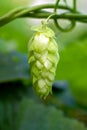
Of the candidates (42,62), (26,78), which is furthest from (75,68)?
(42,62)

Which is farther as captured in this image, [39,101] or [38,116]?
[39,101]

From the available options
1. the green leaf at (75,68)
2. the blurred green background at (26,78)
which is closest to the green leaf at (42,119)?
the blurred green background at (26,78)

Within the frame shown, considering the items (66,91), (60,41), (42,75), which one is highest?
(42,75)

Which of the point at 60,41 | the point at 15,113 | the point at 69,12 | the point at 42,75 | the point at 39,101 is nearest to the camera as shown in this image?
the point at 42,75

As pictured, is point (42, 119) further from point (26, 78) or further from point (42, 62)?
point (42, 62)

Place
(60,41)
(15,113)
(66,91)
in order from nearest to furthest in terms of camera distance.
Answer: (15,113), (66,91), (60,41)

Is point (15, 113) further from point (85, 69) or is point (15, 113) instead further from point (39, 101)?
point (85, 69)

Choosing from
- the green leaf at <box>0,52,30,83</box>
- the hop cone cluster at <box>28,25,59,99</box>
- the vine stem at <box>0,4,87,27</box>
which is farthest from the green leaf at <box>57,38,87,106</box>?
the hop cone cluster at <box>28,25,59,99</box>

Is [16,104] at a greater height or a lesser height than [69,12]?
lesser

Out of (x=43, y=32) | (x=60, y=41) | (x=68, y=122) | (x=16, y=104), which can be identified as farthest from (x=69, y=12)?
(x=60, y=41)
